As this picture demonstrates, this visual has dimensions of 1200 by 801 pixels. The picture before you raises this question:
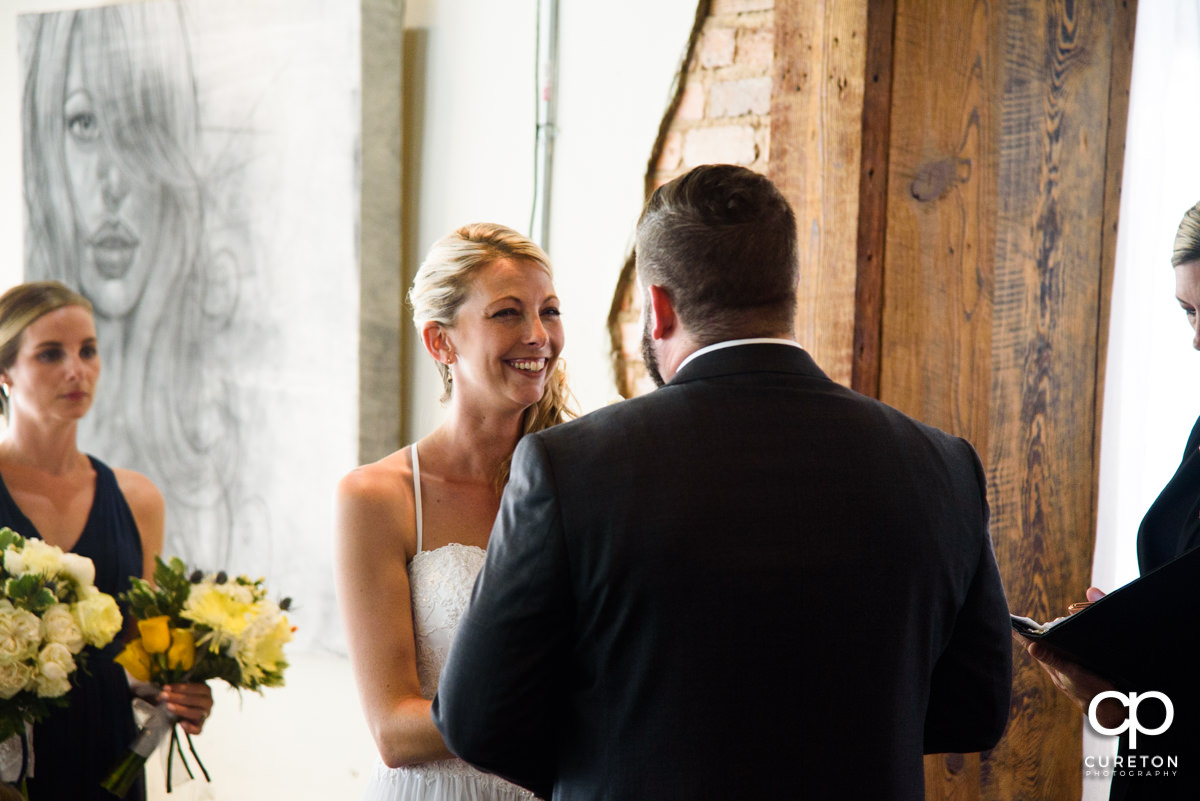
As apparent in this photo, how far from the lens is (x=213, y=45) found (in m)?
3.02

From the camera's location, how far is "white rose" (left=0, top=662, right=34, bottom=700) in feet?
5.70

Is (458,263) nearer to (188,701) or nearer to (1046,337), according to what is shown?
(188,701)

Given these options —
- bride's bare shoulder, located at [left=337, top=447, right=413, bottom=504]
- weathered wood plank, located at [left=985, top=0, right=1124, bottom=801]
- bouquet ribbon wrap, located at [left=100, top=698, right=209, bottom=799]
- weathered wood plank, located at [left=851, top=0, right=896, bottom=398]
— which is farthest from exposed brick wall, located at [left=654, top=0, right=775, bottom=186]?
bouquet ribbon wrap, located at [left=100, top=698, right=209, bottom=799]

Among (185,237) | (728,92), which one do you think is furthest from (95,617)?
(728,92)

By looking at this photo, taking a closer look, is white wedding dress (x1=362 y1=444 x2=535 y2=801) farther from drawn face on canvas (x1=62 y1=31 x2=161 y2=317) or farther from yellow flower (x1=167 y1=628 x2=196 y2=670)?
drawn face on canvas (x1=62 y1=31 x2=161 y2=317)

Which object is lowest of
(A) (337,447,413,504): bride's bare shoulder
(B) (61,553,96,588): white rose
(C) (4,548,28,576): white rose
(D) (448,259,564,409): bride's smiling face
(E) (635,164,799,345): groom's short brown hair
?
(B) (61,553,96,588): white rose

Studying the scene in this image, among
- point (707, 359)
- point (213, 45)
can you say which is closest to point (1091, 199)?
point (707, 359)

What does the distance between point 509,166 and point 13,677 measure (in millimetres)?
1607

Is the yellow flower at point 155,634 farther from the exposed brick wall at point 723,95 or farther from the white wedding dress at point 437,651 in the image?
the exposed brick wall at point 723,95

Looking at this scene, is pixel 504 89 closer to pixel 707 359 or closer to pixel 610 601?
pixel 707 359

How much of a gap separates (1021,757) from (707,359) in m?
1.59

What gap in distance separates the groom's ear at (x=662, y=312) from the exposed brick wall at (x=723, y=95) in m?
1.21

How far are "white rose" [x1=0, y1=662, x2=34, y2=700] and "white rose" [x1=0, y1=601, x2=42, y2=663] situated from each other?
1 cm

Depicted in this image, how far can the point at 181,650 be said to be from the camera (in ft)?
5.92
